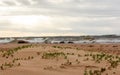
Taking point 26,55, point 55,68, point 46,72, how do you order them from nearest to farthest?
point 46,72, point 55,68, point 26,55

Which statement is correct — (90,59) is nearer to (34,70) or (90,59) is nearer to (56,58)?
(56,58)

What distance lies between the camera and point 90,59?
1301 centimetres

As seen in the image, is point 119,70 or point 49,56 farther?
point 49,56

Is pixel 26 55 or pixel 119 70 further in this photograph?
pixel 26 55

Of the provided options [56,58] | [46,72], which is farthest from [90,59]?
[46,72]

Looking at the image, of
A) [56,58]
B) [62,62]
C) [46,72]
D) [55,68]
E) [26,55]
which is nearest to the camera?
[46,72]

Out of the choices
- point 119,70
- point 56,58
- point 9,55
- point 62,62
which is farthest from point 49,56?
point 119,70

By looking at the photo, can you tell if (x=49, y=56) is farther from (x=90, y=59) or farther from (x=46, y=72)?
(x=46, y=72)

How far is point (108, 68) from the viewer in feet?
36.5

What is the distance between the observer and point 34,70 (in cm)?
1039

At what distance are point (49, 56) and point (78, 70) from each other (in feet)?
9.58

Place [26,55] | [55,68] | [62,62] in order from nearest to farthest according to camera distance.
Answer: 1. [55,68]
2. [62,62]
3. [26,55]

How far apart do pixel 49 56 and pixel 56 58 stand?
2.07 feet

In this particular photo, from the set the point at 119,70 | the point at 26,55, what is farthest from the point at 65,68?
the point at 26,55
